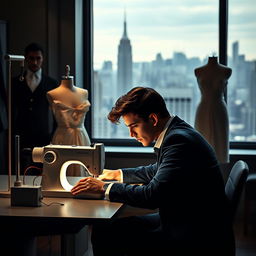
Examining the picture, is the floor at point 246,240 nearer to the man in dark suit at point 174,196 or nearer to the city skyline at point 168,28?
the city skyline at point 168,28

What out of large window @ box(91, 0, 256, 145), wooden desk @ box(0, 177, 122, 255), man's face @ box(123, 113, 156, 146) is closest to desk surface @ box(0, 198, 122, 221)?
wooden desk @ box(0, 177, 122, 255)

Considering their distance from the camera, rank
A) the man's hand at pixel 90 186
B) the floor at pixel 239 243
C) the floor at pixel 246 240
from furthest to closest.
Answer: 1. the floor at pixel 246 240
2. the floor at pixel 239 243
3. the man's hand at pixel 90 186

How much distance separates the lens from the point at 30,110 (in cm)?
484

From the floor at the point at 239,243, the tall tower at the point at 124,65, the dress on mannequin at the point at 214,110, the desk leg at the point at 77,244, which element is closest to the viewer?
the desk leg at the point at 77,244

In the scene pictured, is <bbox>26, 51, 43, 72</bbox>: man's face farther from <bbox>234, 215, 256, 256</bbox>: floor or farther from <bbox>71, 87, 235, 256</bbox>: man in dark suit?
<bbox>71, 87, 235, 256</bbox>: man in dark suit

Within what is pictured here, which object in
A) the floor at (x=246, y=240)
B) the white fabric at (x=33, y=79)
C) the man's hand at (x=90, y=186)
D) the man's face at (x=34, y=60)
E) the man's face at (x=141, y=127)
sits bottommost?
the floor at (x=246, y=240)

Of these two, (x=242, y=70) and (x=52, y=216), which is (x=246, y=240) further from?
(x=52, y=216)

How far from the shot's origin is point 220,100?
472cm

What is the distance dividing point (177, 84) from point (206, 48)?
0.44m

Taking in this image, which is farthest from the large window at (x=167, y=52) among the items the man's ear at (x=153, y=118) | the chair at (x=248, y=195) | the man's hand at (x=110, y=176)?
the man's ear at (x=153, y=118)

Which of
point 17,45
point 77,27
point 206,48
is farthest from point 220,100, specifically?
point 17,45

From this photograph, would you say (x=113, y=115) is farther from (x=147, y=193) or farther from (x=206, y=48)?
(x=206, y=48)

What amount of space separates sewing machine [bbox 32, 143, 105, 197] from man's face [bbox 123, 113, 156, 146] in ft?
0.78

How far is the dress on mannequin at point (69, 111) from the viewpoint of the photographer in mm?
4305
